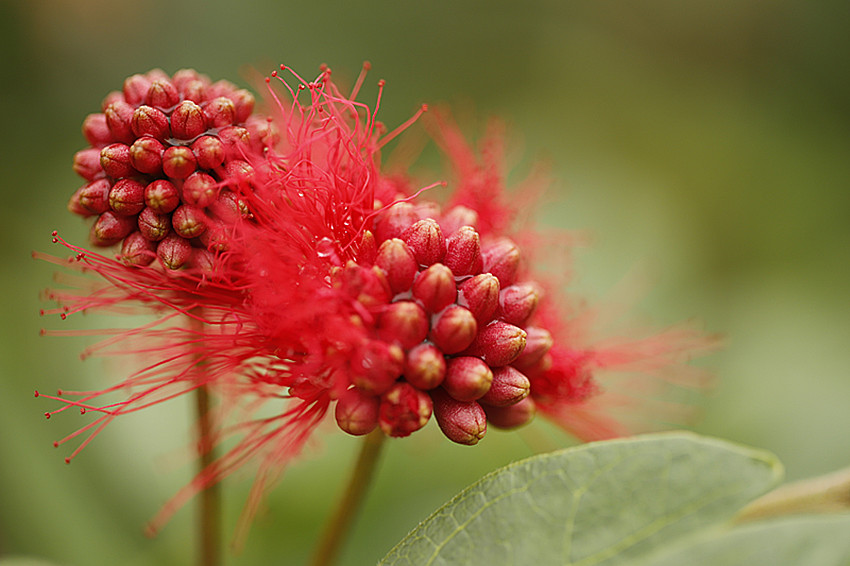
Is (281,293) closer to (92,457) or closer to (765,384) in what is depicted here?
(92,457)

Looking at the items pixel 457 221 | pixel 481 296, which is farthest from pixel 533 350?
pixel 457 221

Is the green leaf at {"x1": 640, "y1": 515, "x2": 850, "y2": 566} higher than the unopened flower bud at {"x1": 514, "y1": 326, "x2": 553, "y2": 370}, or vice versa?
the unopened flower bud at {"x1": 514, "y1": 326, "x2": 553, "y2": 370}

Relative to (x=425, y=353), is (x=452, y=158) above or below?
above

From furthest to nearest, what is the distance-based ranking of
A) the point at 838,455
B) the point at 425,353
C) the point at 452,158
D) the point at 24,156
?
the point at 24,156
the point at 838,455
the point at 452,158
the point at 425,353

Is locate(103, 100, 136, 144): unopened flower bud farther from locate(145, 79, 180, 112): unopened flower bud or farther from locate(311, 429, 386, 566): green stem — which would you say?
locate(311, 429, 386, 566): green stem

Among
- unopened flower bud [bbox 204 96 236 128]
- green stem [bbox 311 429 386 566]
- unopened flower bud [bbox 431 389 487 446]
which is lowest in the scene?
green stem [bbox 311 429 386 566]

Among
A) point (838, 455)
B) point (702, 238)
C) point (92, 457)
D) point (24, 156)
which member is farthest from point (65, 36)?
point (838, 455)

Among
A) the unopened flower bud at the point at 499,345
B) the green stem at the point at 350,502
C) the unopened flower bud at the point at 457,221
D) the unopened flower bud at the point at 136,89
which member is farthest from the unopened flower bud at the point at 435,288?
the unopened flower bud at the point at 136,89

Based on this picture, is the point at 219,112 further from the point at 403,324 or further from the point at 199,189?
the point at 403,324

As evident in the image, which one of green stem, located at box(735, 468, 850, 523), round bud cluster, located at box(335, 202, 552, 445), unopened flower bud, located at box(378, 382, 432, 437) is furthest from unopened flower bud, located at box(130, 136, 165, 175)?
green stem, located at box(735, 468, 850, 523)
